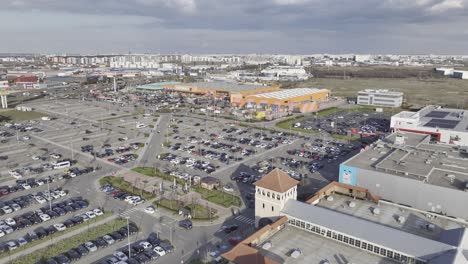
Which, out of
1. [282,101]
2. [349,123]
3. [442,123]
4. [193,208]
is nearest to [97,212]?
[193,208]

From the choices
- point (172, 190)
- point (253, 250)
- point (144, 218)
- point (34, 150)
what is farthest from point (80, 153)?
point (253, 250)

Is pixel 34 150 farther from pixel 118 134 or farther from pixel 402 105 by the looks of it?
pixel 402 105

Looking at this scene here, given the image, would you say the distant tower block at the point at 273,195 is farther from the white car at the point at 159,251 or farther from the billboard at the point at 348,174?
the billboard at the point at 348,174

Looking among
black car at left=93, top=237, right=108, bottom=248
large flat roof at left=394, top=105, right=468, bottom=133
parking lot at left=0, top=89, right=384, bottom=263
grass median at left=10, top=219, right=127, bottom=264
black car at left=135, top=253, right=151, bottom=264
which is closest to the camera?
black car at left=135, top=253, right=151, bottom=264

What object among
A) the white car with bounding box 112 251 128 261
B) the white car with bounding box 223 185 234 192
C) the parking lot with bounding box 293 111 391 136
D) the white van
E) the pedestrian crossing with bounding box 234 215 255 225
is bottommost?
the white car with bounding box 112 251 128 261

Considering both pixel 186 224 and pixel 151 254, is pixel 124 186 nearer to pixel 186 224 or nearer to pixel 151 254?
pixel 186 224

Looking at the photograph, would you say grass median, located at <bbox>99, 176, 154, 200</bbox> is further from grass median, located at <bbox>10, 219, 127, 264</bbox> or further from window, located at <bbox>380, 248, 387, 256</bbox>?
window, located at <bbox>380, 248, 387, 256</bbox>

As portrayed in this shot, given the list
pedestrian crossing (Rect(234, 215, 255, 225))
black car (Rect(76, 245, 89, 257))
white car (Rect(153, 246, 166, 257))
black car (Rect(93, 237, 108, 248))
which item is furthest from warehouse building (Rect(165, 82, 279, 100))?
black car (Rect(76, 245, 89, 257))
